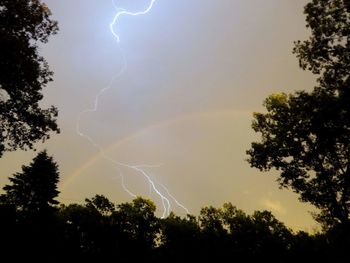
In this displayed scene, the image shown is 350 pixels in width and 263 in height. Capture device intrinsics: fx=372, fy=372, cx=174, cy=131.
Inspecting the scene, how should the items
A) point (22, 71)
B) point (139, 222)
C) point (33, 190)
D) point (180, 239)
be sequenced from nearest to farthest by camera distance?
1. point (22, 71)
2. point (33, 190)
3. point (180, 239)
4. point (139, 222)

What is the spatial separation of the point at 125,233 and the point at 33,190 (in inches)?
614

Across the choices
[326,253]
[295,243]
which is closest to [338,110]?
[326,253]

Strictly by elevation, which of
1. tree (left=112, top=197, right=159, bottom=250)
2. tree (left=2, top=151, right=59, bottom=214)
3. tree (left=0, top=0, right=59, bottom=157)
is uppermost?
tree (left=112, top=197, right=159, bottom=250)

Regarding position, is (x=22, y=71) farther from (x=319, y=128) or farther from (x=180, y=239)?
(x=180, y=239)

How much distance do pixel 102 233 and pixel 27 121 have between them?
31236 millimetres

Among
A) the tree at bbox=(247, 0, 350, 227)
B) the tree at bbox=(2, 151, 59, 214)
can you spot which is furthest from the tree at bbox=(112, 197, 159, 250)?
the tree at bbox=(247, 0, 350, 227)

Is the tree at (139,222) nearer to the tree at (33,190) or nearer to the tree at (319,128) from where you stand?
the tree at (33,190)

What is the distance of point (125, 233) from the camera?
45125mm

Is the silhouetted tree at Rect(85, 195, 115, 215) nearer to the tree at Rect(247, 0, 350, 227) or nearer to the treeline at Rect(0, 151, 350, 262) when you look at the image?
the treeline at Rect(0, 151, 350, 262)

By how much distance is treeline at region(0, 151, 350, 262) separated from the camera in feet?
102

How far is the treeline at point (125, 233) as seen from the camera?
31219 mm

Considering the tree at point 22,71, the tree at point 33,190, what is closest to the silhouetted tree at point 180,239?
the tree at point 33,190

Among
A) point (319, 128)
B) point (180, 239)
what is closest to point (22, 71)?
point (319, 128)

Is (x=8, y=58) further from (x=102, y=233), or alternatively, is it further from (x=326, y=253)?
(x=102, y=233)
